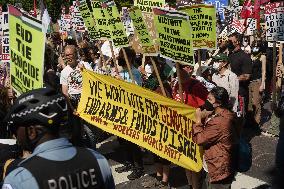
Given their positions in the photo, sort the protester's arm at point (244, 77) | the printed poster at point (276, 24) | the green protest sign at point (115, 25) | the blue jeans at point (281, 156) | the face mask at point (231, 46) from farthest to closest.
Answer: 1. the face mask at point (231, 46)
2. the protester's arm at point (244, 77)
3. the printed poster at point (276, 24)
4. the green protest sign at point (115, 25)
5. the blue jeans at point (281, 156)

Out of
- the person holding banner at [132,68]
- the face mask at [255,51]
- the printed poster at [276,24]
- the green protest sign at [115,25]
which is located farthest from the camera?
the face mask at [255,51]

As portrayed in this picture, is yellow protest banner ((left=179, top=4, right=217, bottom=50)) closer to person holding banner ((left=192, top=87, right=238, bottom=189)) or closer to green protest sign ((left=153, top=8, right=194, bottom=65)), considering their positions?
green protest sign ((left=153, top=8, right=194, bottom=65))

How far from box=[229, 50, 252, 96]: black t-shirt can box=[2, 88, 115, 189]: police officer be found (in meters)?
7.03

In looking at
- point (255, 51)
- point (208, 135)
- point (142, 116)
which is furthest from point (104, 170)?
point (255, 51)

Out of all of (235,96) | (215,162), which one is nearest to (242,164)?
(215,162)

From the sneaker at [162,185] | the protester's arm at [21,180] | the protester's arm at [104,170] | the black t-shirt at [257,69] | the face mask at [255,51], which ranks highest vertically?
the protester's arm at [21,180]

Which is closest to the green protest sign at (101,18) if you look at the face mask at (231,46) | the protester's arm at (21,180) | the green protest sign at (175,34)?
the face mask at (231,46)

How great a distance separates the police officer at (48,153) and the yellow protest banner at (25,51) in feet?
5.73

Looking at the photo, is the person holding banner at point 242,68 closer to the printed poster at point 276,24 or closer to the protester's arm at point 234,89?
the printed poster at point 276,24

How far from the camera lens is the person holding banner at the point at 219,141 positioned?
4.79 meters

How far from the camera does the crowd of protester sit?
485cm

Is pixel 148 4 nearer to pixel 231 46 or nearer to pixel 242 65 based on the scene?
pixel 242 65

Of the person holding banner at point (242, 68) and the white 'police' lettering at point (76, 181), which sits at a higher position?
the white 'police' lettering at point (76, 181)

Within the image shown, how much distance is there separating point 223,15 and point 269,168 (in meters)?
8.88
